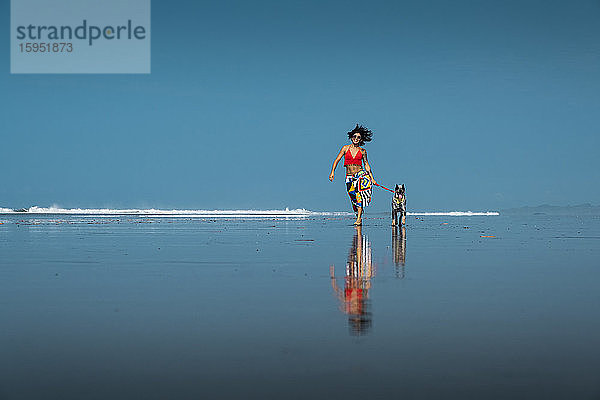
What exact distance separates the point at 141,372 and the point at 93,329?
1.02m

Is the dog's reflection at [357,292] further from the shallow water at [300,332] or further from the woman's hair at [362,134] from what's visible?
the woman's hair at [362,134]

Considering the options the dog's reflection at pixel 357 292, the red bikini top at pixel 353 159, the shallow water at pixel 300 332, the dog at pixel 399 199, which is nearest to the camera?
the shallow water at pixel 300 332

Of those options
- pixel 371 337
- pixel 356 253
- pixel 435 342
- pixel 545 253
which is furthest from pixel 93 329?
pixel 545 253

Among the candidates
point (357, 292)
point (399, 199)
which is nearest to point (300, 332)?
point (357, 292)

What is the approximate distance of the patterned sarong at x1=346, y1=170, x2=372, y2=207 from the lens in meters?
19.9

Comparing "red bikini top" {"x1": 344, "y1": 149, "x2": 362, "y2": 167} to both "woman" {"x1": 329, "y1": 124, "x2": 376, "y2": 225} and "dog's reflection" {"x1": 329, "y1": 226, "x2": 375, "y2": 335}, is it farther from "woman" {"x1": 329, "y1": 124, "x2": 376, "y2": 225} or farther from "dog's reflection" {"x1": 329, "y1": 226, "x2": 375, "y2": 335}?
"dog's reflection" {"x1": 329, "y1": 226, "x2": 375, "y2": 335}

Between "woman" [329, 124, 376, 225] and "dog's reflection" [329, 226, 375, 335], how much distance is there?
11248 millimetres

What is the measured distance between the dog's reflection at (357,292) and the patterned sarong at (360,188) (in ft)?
36.9

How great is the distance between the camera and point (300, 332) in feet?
11.8

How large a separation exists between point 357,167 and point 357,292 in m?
14.8

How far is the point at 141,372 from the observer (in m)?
2.83

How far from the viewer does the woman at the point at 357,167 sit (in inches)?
779

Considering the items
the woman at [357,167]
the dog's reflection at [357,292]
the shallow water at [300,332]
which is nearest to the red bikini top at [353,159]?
the woman at [357,167]

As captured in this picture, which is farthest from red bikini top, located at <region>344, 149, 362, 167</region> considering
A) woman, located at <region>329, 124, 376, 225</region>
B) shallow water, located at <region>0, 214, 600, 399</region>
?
shallow water, located at <region>0, 214, 600, 399</region>
